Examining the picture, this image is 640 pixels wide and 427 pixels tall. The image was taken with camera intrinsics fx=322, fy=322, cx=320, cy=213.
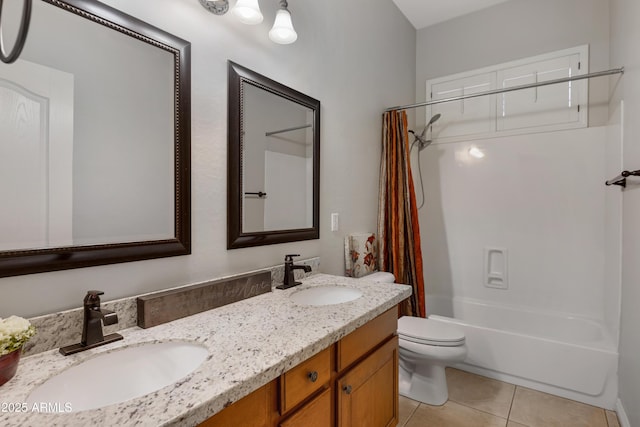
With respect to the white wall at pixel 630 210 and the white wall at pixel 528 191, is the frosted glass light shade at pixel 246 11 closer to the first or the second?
the white wall at pixel 630 210

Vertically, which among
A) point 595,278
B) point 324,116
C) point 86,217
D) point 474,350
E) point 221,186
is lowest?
point 474,350

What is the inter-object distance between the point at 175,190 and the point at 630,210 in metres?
2.42

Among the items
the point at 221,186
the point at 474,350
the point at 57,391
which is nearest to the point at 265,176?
the point at 221,186

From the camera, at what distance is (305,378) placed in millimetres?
955

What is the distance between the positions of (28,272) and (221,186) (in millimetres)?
678

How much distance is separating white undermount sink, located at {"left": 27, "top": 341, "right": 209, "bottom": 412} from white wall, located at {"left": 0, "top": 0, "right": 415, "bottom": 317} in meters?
0.22

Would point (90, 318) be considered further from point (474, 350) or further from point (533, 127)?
point (533, 127)

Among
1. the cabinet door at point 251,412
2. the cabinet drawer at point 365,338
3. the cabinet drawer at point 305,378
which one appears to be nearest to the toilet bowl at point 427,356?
the cabinet drawer at point 365,338

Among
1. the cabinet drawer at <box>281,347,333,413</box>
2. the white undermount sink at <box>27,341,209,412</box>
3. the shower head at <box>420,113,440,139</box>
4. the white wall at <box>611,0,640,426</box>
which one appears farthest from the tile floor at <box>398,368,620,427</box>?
the shower head at <box>420,113,440,139</box>

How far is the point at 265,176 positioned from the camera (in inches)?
62.8

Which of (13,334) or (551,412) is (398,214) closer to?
(551,412)

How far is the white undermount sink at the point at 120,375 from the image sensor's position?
0.75 metres

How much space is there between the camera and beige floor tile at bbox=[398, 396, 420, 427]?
1.92 meters

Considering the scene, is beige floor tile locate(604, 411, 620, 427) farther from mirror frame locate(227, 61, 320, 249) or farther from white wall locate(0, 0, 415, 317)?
mirror frame locate(227, 61, 320, 249)
